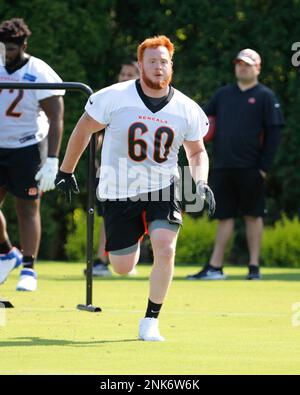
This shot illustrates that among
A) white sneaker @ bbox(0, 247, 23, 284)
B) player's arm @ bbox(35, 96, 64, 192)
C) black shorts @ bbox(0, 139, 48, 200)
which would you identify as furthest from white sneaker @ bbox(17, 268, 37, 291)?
player's arm @ bbox(35, 96, 64, 192)

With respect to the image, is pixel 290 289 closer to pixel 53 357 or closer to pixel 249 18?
pixel 53 357

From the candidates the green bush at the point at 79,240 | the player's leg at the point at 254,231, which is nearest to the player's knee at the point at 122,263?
the player's leg at the point at 254,231

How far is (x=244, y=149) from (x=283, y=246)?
380 cm

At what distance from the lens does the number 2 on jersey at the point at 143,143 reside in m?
7.50

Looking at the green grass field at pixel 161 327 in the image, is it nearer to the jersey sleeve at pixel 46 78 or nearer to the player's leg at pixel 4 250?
the player's leg at pixel 4 250

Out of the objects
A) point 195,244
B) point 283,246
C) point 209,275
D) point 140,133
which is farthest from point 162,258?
point 195,244

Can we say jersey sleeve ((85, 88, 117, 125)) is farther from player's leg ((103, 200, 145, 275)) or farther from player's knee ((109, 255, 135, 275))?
player's knee ((109, 255, 135, 275))

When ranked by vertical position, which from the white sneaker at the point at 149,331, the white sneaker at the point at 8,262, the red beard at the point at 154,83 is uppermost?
the red beard at the point at 154,83

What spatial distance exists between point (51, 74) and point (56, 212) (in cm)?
723

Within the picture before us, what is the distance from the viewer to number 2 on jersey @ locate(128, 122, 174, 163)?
7500 millimetres

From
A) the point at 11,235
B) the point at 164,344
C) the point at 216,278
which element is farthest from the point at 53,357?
the point at 11,235

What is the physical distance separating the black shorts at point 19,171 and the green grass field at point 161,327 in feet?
2.83

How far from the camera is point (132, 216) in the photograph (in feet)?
25.0

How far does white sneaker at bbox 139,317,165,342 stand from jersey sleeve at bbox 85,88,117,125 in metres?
1.25
